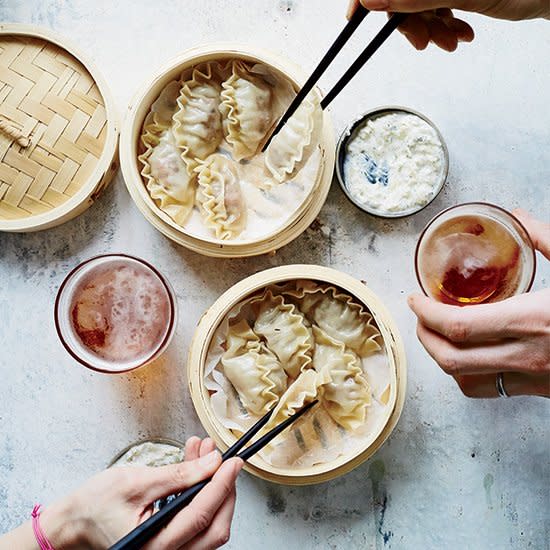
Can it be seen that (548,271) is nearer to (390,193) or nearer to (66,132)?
(390,193)

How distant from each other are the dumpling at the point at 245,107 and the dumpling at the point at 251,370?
0.64 meters

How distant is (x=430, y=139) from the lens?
2.58 meters

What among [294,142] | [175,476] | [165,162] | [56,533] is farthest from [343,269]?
[56,533]

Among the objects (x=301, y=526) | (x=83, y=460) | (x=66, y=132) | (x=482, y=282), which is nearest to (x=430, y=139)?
(x=482, y=282)

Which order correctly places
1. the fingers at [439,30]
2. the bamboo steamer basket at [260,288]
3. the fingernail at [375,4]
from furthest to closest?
1. the bamboo steamer basket at [260,288]
2. the fingers at [439,30]
3. the fingernail at [375,4]

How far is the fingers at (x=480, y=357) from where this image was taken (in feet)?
6.25

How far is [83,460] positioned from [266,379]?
0.78 metres

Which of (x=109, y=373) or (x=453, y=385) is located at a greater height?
(x=453, y=385)

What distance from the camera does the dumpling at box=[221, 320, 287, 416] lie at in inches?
95.5

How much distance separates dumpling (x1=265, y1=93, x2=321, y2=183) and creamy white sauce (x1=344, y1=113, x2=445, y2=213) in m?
0.21

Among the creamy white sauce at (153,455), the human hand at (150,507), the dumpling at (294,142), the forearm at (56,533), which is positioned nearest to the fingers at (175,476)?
the human hand at (150,507)

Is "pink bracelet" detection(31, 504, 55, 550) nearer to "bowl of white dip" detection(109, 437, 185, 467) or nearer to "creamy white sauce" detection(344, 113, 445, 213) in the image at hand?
"bowl of white dip" detection(109, 437, 185, 467)

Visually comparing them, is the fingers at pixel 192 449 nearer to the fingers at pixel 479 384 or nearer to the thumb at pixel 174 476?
the thumb at pixel 174 476

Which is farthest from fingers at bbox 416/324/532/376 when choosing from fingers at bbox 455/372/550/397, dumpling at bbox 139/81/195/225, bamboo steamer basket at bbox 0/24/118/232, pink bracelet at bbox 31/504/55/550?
bamboo steamer basket at bbox 0/24/118/232
